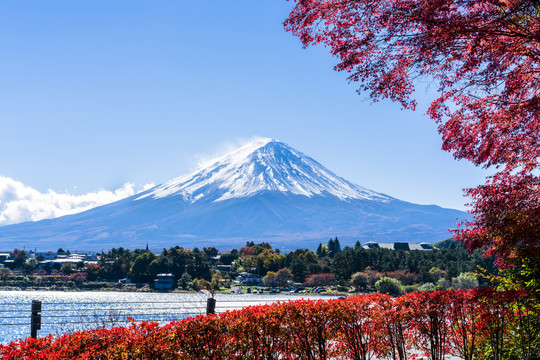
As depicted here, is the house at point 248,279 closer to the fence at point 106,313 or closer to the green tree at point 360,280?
the green tree at point 360,280

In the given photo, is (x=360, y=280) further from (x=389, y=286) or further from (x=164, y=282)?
(x=164, y=282)

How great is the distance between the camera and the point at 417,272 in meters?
Answer: 65.8

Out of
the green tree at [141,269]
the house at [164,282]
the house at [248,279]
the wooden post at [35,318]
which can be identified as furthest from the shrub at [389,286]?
the wooden post at [35,318]

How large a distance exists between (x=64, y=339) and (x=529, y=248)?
237 inches

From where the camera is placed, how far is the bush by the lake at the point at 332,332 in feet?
13.2

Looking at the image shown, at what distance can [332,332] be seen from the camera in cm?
560

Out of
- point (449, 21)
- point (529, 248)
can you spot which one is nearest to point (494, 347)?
point (529, 248)

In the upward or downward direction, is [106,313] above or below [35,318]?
below

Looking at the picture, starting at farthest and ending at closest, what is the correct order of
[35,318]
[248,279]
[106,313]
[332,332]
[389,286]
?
[248,279]
[389,286]
[106,313]
[35,318]
[332,332]

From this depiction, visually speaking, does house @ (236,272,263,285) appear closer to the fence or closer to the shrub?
the shrub

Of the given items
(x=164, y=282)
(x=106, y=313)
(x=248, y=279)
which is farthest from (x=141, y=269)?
(x=106, y=313)

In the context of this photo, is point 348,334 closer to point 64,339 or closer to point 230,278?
point 64,339

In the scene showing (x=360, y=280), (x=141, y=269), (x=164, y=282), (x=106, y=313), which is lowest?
(x=164, y=282)

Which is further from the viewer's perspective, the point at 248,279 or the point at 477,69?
the point at 248,279
